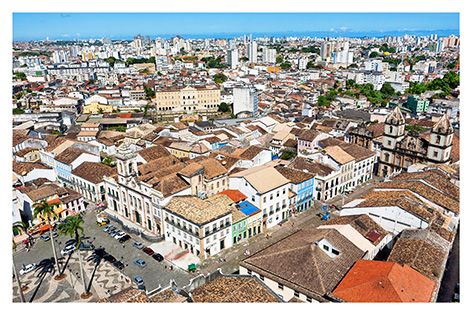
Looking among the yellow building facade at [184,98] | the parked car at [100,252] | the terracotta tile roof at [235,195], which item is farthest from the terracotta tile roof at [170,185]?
the yellow building facade at [184,98]

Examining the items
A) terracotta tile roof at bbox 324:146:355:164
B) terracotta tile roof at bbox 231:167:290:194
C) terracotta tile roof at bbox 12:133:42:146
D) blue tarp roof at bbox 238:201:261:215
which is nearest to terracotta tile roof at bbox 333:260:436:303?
blue tarp roof at bbox 238:201:261:215

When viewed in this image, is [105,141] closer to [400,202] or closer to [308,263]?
[308,263]

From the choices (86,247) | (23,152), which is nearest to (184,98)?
(23,152)

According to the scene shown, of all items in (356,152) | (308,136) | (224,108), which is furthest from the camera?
(224,108)

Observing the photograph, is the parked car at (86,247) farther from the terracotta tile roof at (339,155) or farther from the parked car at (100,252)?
the terracotta tile roof at (339,155)

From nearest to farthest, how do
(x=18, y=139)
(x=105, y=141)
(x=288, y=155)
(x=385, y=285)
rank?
(x=385, y=285) → (x=288, y=155) → (x=18, y=139) → (x=105, y=141)

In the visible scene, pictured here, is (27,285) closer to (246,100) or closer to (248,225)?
(248,225)

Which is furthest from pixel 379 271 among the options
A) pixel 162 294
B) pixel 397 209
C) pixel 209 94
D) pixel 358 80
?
pixel 358 80
